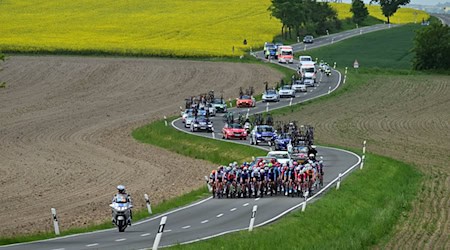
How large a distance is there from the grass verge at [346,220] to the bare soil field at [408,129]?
655mm

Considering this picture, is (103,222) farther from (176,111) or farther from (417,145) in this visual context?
(176,111)

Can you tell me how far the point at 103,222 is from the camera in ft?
118

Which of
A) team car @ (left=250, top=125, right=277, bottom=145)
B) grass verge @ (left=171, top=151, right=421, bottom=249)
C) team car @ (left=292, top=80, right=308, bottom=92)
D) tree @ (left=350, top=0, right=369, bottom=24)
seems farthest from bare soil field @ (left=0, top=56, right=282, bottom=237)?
tree @ (left=350, top=0, right=369, bottom=24)

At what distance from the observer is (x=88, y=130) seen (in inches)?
3022

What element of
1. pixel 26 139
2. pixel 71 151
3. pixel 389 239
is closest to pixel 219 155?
pixel 71 151

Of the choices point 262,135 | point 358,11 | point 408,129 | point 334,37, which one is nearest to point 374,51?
point 334,37

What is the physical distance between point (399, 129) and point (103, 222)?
42.0 meters

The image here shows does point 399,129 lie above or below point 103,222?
below

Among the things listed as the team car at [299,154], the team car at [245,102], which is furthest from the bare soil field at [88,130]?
the team car at [245,102]

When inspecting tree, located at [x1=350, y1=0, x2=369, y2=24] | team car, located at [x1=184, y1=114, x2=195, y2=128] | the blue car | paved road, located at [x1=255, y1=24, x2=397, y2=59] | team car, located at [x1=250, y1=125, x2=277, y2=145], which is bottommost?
paved road, located at [x1=255, y1=24, x2=397, y2=59]

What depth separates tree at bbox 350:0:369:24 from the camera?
186062mm

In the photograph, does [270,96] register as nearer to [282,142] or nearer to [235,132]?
[235,132]

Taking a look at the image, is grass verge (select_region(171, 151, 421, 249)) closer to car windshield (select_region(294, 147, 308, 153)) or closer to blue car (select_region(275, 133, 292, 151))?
car windshield (select_region(294, 147, 308, 153))

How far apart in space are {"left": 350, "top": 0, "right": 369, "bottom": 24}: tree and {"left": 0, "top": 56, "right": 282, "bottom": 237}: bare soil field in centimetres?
6827
